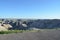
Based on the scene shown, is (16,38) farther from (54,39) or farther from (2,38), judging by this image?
(54,39)

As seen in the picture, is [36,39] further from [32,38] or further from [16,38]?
[16,38]

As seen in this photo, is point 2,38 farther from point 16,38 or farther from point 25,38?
point 25,38

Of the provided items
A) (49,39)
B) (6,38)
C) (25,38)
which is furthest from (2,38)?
(49,39)

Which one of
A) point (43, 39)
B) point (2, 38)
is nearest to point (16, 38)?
point (2, 38)

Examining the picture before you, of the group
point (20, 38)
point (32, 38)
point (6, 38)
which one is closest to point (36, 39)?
point (32, 38)

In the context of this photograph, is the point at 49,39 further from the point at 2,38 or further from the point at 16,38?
the point at 2,38

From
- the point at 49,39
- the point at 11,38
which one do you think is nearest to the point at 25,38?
the point at 11,38
